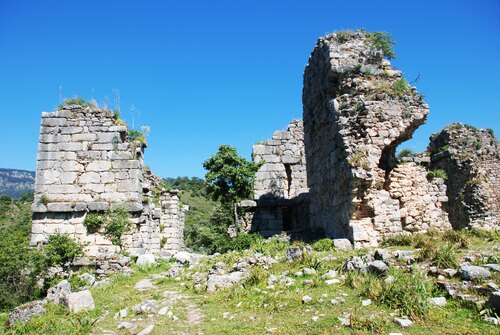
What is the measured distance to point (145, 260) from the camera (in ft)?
34.8

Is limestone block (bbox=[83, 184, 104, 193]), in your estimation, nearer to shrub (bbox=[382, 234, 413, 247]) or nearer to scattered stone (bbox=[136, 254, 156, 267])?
scattered stone (bbox=[136, 254, 156, 267])

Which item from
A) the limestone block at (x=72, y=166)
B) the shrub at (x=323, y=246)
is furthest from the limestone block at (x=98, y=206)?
the shrub at (x=323, y=246)

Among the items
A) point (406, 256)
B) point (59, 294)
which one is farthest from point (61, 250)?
point (406, 256)

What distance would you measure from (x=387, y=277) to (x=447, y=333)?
5.58ft

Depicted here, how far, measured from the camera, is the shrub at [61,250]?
9.89 m

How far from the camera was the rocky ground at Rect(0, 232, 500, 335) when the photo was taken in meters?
4.60

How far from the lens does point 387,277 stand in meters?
5.85

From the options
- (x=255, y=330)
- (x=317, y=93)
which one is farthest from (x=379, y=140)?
(x=255, y=330)

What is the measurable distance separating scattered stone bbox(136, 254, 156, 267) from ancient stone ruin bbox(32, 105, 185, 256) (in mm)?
455

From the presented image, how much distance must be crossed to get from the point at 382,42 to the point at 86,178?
9.99 meters

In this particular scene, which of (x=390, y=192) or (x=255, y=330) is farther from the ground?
(x=390, y=192)

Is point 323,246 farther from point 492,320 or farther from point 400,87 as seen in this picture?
point 492,320

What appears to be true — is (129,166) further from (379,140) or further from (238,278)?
(379,140)

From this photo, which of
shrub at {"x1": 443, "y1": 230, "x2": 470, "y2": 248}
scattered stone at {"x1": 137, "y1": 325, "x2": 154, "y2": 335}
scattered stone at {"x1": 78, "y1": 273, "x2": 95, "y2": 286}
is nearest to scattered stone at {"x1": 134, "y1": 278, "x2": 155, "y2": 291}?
scattered stone at {"x1": 78, "y1": 273, "x2": 95, "y2": 286}
